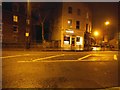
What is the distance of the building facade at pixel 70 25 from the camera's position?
1663 inches

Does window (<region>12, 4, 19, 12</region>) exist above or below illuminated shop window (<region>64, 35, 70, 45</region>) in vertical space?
above

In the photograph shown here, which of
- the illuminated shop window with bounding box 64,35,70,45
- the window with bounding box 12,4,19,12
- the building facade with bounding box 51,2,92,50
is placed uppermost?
the window with bounding box 12,4,19,12

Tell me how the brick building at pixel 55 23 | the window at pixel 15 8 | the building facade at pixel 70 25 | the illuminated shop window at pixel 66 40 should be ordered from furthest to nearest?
the window at pixel 15 8 < the illuminated shop window at pixel 66 40 < the building facade at pixel 70 25 < the brick building at pixel 55 23

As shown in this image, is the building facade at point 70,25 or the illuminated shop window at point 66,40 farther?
the illuminated shop window at point 66,40

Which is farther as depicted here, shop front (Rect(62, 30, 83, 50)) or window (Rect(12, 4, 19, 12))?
window (Rect(12, 4, 19, 12))

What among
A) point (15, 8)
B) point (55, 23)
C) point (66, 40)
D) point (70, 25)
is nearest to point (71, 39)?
point (66, 40)

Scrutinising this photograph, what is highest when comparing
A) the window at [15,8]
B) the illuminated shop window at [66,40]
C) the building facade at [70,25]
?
the window at [15,8]

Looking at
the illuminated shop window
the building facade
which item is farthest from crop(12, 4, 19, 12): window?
the illuminated shop window

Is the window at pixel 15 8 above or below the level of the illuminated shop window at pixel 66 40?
above

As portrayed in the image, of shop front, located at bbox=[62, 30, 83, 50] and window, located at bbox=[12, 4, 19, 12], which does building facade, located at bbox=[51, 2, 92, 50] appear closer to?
shop front, located at bbox=[62, 30, 83, 50]

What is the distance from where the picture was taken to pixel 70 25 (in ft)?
142

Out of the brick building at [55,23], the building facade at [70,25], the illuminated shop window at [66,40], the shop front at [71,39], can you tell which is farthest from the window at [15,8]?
the illuminated shop window at [66,40]

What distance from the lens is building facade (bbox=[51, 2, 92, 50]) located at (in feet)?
139

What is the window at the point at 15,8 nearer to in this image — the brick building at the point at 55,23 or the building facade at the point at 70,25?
Answer: the brick building at the point at 55,23
